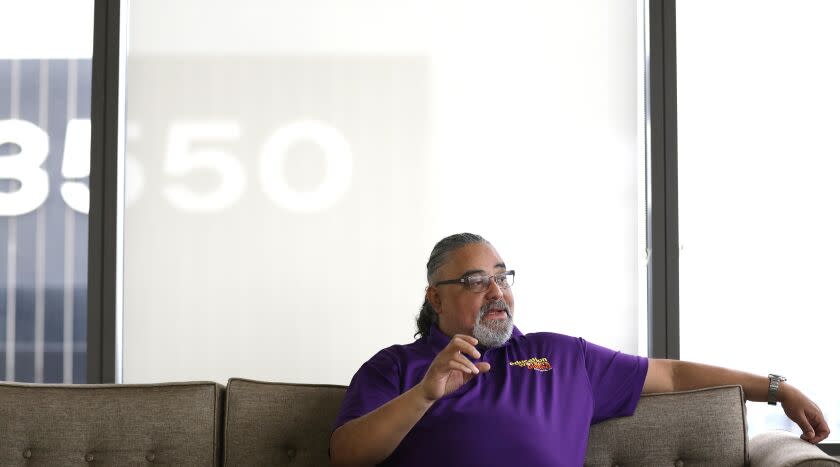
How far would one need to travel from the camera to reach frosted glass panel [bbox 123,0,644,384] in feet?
10.0

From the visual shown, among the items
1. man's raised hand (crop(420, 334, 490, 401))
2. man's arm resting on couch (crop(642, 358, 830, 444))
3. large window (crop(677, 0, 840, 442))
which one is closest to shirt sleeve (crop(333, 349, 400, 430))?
man's raised hand (crop(420, 334, 490, 401))

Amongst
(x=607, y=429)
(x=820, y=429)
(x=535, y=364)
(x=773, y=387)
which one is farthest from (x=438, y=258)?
(x=820, y=429)

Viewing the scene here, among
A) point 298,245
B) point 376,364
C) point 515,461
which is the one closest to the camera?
point 515,461

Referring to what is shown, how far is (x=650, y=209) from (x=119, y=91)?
6.40 ft

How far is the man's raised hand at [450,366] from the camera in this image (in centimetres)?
182

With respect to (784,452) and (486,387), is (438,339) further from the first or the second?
(784,452)

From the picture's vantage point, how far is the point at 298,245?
121 inches

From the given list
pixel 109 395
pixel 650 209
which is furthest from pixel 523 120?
pixel 109 395

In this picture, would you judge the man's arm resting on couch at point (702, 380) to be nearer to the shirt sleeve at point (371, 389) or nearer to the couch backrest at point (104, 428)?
the shirt sleeve at point (371, 389)

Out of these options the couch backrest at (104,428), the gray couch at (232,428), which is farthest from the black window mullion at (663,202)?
the couch backrest at (104,428)

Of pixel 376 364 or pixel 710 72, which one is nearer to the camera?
pixel 376 364

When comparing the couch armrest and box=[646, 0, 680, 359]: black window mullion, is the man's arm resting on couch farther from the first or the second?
box=[646, 0, 680, 359]: black window mullion

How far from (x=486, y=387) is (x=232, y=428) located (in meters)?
0.68

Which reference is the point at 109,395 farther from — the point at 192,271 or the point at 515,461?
the point at 515,461
